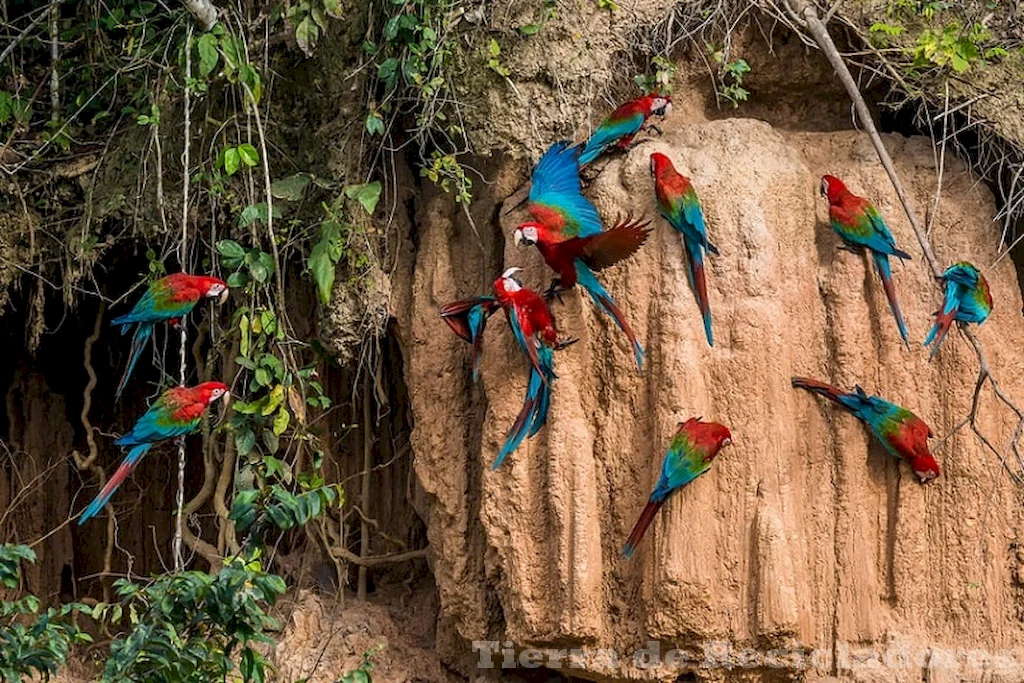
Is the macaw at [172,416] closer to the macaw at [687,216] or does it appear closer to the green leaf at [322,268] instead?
the green leaf at [322,268]

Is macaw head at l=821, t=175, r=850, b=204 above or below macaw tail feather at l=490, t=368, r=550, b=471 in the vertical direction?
above

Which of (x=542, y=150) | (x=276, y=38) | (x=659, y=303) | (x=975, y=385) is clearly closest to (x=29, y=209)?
Result: (x=276, y=38)

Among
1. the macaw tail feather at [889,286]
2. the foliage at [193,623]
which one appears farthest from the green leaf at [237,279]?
the macaw tail feather at [889,286]

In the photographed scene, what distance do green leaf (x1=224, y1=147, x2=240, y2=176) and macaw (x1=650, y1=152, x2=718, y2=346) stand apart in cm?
121

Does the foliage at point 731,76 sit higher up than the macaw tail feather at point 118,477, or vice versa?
the foliage at point 731,76

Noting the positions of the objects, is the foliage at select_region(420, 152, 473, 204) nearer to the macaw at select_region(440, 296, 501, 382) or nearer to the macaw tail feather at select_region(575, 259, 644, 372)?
the macaw at select_region(440, 296, 501, 382)

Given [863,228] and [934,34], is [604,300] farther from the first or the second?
[934,34]

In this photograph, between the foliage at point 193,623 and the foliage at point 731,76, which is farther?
the foliage at point 731,76

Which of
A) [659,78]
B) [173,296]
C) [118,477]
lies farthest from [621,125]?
[118,477]

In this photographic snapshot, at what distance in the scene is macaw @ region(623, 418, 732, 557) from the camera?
4570mm

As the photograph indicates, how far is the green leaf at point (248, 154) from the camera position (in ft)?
15.5

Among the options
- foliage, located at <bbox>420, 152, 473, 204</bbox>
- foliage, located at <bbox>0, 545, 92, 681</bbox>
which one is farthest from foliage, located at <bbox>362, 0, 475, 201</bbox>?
foliage, located at <bbox>0, 545, 92, 681</bbox>

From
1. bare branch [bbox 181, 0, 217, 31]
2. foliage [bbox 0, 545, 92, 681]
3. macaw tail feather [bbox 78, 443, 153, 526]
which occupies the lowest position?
foliage [bbox 0, 545, 92, 681]

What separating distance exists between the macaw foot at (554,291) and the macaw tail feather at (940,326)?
1086 mm
